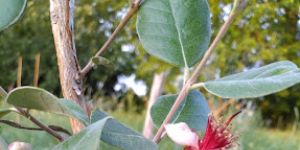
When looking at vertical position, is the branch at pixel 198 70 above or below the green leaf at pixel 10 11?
below

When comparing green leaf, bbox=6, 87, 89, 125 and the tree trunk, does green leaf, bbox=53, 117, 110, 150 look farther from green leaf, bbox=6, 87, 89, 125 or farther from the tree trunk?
the tree trunk

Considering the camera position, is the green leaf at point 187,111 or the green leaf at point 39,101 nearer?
the green leaf at point 39,101

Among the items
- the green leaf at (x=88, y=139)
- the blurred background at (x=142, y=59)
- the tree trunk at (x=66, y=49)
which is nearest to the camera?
the green leaf at (x=88, y=139)

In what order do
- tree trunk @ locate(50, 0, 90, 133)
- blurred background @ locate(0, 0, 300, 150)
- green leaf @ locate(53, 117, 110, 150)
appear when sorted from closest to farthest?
green leaf @ locate(53, 117, 110, 150) → tree trunk @ locate(50, 0, 90, 133) → blurred background @ locate(0, 0, 300, 150)

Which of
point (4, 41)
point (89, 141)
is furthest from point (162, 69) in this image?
point (4, 41)

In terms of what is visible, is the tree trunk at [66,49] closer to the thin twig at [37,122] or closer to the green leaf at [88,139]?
the thin twig at [37,122]

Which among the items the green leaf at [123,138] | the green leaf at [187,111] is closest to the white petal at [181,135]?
the green leaf at [123,138]

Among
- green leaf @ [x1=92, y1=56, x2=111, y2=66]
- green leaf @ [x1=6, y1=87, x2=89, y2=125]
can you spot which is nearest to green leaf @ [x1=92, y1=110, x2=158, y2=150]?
green leaf @ [x1=6, y1=87, x2=89, y2=125]
